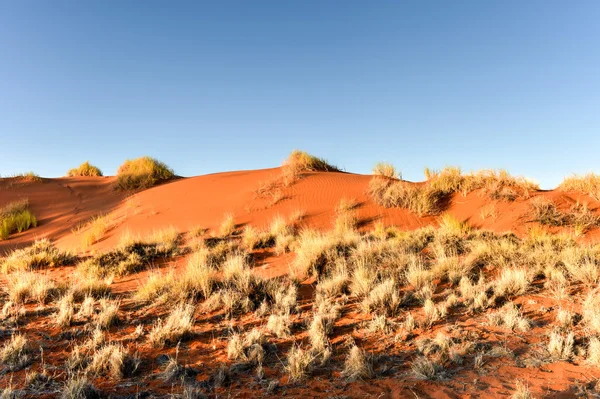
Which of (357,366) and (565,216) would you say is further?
(565,216)

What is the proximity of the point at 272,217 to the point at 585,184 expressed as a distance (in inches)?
506

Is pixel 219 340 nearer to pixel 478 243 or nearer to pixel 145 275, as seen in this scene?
pixel 145 275

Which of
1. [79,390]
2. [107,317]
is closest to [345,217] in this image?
[107,317]

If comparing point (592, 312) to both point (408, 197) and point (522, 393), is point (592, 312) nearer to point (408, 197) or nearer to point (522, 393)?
point (522, 393)

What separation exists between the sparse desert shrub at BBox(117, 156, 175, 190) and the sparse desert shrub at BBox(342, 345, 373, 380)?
22405mm

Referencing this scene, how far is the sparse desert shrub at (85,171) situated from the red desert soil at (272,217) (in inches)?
119

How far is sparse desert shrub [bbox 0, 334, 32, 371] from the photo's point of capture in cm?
443

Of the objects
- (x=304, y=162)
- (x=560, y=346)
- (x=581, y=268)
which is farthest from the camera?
(x=304, y=162)

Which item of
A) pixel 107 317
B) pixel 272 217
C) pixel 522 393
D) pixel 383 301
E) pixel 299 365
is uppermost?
pixel 272 217

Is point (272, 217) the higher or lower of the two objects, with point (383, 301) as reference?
higher

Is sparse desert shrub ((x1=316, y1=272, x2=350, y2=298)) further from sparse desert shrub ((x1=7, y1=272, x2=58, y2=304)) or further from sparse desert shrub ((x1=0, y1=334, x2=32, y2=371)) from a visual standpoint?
sparse desert shrub ((x1=7, y1=272, x2=58, y2=304))

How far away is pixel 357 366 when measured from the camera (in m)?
4.17

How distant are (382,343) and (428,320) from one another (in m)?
0.90

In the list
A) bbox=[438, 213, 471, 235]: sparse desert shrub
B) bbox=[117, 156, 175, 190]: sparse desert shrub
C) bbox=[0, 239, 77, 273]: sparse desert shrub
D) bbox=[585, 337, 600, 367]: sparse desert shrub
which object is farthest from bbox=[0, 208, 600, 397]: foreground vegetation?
bbox=[117, 156, 175, 190]: sparse desert shrub
